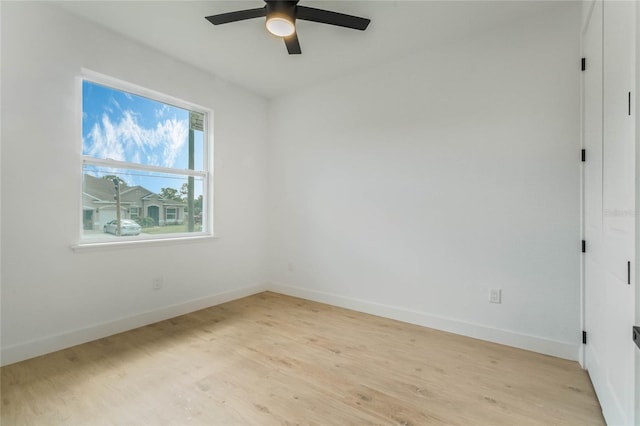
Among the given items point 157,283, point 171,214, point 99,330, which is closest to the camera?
point 99,330

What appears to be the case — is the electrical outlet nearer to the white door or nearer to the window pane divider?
the window pane divider

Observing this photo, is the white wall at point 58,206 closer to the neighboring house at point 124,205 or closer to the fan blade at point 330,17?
the neighboring house at point 124,205

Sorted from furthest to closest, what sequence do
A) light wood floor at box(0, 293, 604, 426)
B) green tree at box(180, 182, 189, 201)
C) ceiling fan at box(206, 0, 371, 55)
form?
green tree at box(180, 182, 189, 201) → ceiling fan at box(206, 0, 371, 55) → light wood floor at box(0, 293, 604, 426)

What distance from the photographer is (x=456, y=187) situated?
2.62m

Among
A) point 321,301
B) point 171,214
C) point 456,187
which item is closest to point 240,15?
point 171,214

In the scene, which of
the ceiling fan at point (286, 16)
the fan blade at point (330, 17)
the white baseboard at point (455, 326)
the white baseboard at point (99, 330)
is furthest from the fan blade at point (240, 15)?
the white baseboard at point (455, 326)

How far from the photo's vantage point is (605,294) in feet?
5.13

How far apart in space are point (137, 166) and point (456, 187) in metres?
3.02

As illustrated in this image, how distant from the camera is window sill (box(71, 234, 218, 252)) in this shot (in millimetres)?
2393

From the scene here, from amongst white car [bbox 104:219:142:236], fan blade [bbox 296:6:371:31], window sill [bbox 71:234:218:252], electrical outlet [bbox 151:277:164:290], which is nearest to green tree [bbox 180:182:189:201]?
Result: window sill [bbox 71:234:218:252]

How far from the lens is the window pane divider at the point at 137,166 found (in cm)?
250

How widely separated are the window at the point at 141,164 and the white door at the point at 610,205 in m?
3.41

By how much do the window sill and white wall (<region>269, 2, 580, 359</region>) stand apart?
1.19 meters

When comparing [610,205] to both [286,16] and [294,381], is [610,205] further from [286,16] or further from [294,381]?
[286,16]
